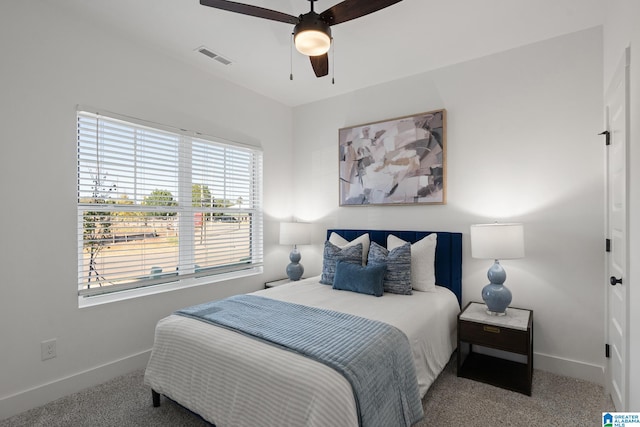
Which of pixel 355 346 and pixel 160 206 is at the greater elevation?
pixel 160 206

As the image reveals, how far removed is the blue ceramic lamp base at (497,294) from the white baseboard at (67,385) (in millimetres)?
2994

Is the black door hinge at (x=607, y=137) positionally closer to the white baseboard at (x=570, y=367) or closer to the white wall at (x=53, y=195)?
the white baseboard at (x=570, y=367)

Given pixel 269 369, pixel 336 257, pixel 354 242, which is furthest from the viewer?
pixel 354 242

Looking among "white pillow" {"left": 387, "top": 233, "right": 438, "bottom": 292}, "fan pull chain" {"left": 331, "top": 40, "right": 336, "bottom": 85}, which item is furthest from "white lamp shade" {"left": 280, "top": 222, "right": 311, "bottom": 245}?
"fan pull chain" {"left": 331, "top": 40, "right": 336, "bottom": 85}

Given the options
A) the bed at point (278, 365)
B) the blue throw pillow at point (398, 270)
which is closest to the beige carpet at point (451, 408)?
the bed at point (278, 365)

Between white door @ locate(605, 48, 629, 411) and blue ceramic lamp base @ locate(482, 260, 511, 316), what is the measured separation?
649 mm

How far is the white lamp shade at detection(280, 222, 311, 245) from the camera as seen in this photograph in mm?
3793

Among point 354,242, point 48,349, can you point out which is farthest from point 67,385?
A: point 354,242

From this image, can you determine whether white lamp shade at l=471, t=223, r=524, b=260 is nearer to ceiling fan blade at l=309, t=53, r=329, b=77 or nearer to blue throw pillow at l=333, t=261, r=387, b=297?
blue throw pillow at l=333, t=261, r=387, b=297

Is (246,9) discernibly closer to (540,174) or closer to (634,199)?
(634,199)

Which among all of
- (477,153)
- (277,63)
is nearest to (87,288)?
(277,63)

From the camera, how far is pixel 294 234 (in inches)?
149

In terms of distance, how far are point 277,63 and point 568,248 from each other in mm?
3104

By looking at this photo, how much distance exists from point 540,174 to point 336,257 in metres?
1.97
